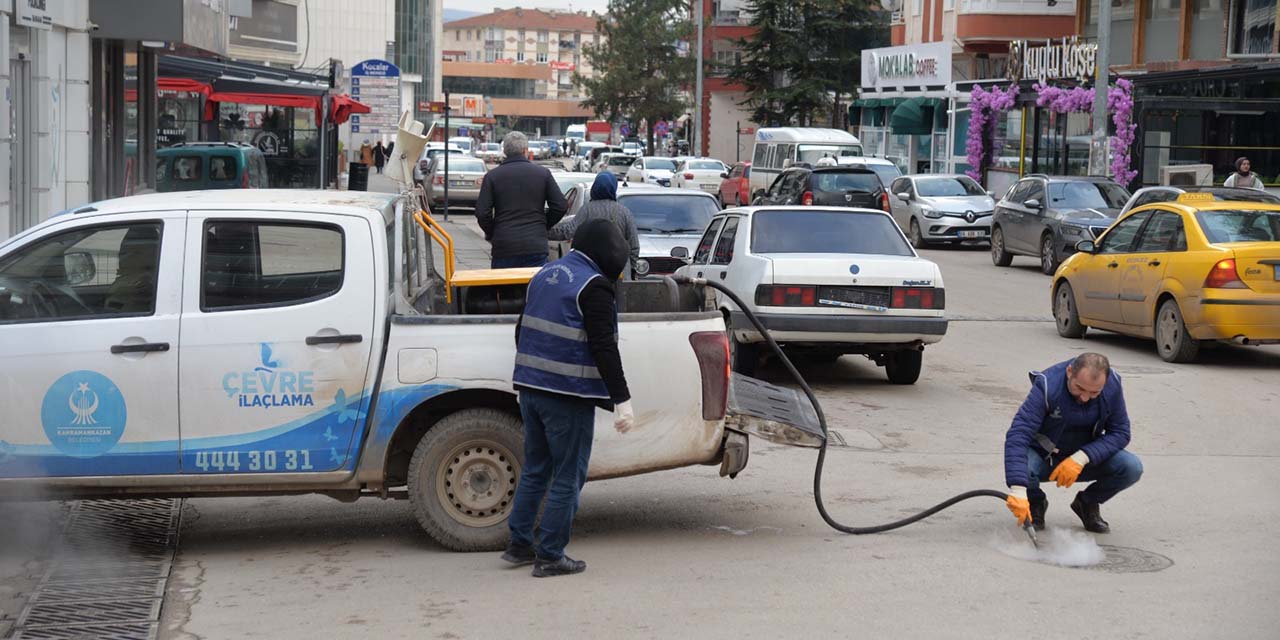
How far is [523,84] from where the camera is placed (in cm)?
18338

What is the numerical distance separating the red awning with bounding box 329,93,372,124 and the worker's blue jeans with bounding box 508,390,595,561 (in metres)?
29.3

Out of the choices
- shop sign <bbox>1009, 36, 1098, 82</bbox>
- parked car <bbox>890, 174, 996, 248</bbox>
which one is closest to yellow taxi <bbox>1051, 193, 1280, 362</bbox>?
parked car <bbox>890, 174, 996, 248</bbox>

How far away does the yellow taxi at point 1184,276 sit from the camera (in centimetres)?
1350

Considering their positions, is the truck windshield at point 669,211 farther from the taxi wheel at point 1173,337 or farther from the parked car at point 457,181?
the parked car at point 457,181

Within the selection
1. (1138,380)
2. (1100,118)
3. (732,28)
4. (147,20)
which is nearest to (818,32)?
(732,28)

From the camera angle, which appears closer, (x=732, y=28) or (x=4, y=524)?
(x=4, y=524)

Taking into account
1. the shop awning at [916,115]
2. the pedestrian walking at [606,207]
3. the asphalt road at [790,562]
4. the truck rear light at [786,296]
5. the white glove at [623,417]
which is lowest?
the asphalt road at [790,562]

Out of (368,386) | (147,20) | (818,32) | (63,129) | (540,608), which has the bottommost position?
(540,608)

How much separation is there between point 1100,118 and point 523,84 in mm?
156788

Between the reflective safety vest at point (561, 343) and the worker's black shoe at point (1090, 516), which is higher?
the reflective safety vest at point (561, 343)

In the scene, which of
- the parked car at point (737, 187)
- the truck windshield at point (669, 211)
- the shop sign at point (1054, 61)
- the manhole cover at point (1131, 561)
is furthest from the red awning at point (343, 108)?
the manhole cover at point (1131, 561)

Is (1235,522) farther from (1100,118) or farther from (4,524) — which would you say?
(1100,118)

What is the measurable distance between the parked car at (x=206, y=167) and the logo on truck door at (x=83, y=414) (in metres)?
18.8

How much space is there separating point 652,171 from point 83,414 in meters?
41.5
